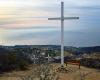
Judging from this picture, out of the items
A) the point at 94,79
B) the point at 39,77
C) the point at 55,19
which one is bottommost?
the point at 94,79

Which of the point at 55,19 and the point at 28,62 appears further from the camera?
the point at 28,62

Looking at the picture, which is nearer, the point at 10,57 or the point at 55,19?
the point at 55,19

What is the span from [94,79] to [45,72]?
65.2 feet

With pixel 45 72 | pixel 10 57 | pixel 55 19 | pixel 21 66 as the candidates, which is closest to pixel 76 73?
pixel 55 19

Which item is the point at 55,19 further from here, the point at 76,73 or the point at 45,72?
the point at 45,72

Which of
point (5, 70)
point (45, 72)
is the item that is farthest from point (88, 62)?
point (45, 72)

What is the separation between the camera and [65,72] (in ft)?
136

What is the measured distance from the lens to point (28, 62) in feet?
165

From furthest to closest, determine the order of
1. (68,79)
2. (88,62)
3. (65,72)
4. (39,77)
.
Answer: (88,62), (65,72), (68,79), (39,77)

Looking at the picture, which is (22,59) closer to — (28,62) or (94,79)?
(28,62)

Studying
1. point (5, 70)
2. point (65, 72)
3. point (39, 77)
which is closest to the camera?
point (39, 77)

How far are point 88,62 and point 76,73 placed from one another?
9546 mm

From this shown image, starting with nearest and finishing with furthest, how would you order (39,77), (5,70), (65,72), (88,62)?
(39,77) < (65,72) < (5,70) < (88,62)

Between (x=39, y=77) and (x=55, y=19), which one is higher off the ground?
(x=55, y=19)
